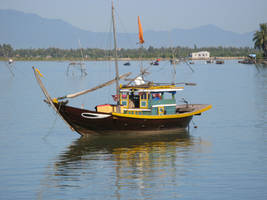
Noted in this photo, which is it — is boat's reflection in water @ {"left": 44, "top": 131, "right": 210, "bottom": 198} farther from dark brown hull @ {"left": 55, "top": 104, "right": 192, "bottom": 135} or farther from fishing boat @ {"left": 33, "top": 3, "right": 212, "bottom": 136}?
fishing boat @ {"left": 33, "top": 3, "right": 212, "bottom": 136}

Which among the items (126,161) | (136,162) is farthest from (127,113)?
(136,162)

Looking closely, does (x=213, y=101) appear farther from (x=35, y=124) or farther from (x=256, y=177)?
(x=256, y=177)

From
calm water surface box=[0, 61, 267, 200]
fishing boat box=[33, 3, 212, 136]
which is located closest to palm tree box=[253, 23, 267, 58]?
calm water surface box=[0, 61, 267, 200]

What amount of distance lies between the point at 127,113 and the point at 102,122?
2.01m

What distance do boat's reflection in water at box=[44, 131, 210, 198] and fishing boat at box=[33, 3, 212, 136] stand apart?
677 millimetres

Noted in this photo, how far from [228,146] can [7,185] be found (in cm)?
1471

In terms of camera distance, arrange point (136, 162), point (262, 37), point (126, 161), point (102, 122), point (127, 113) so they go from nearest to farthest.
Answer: point (136, 162), point (126, 161), point (102, 122), point (127, 113), point (262, 37)

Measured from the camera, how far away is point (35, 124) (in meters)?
41.9

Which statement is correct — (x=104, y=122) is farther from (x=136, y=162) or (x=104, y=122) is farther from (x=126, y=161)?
(x=136, y=162)

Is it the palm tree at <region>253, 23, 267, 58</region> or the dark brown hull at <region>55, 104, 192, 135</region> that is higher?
the palm tree at <region>253, 23, 267, 58</region>

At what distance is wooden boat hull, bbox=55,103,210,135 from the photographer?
32219 mm

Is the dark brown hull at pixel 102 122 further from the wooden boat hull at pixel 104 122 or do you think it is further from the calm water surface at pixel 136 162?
the calm water surface at pixel 136 162

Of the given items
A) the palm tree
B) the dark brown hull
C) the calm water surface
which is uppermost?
the palm tree

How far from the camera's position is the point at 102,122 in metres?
32.7
